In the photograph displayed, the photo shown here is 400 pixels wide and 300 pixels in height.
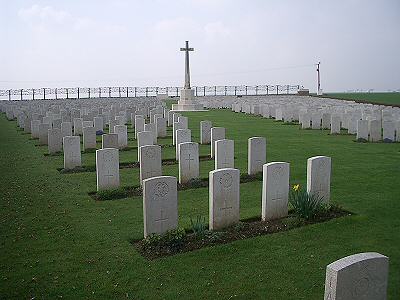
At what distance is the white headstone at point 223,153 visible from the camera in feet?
35.5

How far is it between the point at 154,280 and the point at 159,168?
15.7 feet

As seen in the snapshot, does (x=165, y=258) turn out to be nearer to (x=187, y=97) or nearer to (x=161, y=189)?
(x=161, y=189)

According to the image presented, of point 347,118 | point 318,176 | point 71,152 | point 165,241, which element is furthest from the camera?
point 347,118

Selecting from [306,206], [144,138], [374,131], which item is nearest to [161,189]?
[306,206]

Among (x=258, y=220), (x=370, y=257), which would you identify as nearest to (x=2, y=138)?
(x=258, y=220)

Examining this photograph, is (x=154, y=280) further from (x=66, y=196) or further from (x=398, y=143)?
(x=398, y=143)

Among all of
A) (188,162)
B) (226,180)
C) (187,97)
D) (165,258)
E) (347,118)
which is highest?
(187,97)

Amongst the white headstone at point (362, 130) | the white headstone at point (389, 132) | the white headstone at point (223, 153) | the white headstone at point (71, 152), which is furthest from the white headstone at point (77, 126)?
the white headstone at point (389, 132)

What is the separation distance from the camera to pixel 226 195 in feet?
24.0

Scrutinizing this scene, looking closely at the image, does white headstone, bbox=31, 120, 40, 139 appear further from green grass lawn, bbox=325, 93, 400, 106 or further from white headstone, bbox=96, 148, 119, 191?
green grass lawn, bbox=325, 93, 400, 106

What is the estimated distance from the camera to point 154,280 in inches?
219

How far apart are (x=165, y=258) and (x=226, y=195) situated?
1608 millimetres

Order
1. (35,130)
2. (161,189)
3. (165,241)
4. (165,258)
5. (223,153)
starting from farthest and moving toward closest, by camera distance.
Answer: (35,130), (223,153), (161,189), (165,241), (165,258)

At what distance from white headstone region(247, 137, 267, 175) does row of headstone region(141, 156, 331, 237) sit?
9.54ft
